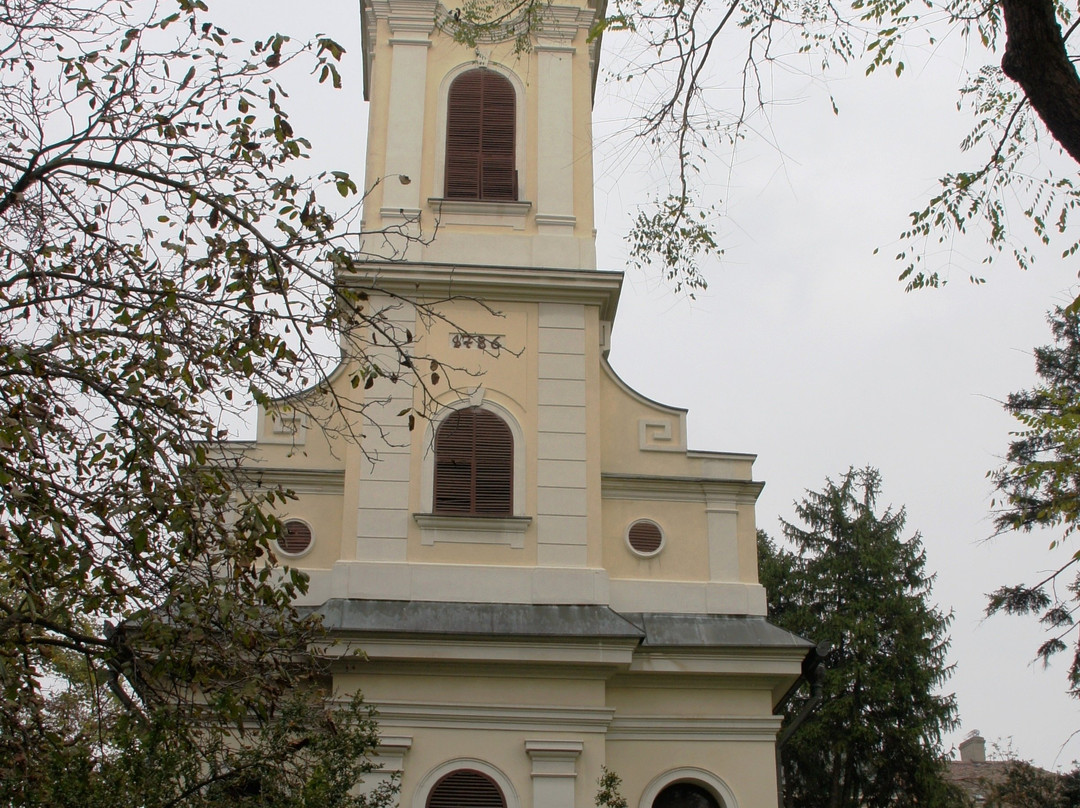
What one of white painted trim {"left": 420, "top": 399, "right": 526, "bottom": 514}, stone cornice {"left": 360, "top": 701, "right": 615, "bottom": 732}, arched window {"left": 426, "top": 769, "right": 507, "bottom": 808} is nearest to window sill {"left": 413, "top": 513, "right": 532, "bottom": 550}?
white painted trim {"left": 420, "top": 399, "right": 526, "bottom": 514}

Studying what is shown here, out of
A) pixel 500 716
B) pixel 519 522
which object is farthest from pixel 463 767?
pixel 519 522

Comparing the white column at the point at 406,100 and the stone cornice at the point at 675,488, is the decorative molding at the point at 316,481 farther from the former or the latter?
the white column at the point at 406,100

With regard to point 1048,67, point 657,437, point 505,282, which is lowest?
point 1048,67

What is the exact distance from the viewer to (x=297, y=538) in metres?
15.1

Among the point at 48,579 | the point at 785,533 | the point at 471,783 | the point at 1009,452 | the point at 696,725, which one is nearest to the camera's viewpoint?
the point at 48,579

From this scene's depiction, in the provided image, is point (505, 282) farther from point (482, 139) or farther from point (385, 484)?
point (385, 484)

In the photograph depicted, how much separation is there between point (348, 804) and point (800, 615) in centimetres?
1909

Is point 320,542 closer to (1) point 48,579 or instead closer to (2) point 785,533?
(1) point 48,579

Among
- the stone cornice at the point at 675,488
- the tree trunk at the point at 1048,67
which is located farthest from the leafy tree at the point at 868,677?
the tree trunk at the point at 1048,67

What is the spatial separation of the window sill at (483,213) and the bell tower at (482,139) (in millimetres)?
14

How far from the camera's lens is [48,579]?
22.1 ft

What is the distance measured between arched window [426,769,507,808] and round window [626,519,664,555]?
3473 mm

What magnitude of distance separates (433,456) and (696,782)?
16.2ft

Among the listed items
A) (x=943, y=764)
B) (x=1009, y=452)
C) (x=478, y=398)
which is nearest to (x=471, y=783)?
(x=478, y=398)
